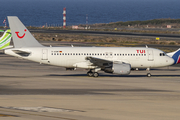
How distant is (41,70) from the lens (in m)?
50.2

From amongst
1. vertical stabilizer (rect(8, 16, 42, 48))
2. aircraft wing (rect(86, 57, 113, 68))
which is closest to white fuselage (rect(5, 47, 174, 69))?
aircraft wing (rect(86, 57, 113, 68))

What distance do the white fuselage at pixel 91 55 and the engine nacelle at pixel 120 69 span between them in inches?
60.3

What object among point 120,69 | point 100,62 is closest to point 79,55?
point 100,62

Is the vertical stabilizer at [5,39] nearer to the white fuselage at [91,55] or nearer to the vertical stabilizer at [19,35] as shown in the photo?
the vertical stabilizer at [19,35]

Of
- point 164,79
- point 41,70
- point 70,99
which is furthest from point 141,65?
point 70,99

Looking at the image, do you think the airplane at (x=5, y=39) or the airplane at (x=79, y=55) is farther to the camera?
the airplane at (x=5, y=39)

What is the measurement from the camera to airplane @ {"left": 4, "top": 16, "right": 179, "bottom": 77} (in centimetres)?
4250

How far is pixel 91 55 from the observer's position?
1722 inches

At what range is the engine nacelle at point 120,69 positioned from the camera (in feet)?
138

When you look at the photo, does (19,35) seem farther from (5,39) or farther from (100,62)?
(5,39)

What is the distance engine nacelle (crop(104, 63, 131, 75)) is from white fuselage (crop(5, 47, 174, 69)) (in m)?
1.53

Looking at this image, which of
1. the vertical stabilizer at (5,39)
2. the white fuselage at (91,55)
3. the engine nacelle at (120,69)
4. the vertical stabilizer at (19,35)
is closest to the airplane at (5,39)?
the vertical stabilizer at (5,39)

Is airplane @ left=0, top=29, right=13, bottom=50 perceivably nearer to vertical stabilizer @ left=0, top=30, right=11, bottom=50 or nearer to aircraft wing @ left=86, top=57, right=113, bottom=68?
vertical stabilizer @ left=0, top=30, right=11, bottom=50

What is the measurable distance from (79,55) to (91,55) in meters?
1.50
